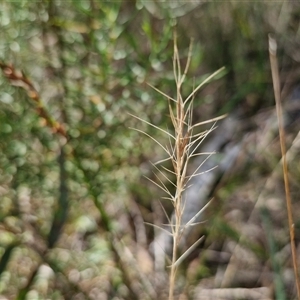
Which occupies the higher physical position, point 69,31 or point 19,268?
point 69,31

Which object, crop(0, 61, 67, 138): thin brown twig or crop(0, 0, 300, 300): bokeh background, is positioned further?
crop(0, 0, 300, 300): bokeh background

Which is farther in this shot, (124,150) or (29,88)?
(124,150)

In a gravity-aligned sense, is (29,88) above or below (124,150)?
above

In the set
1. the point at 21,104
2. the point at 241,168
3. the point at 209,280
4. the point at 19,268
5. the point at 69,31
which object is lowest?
the point at 209,280

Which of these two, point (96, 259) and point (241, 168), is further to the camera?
point (241, 168)

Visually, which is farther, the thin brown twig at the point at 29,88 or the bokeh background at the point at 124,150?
the bokeh background at the point at 124,150

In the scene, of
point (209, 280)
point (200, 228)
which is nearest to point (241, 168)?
point (200, 228)

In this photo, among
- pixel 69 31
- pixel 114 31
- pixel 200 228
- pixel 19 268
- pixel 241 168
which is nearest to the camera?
pixel 114 31

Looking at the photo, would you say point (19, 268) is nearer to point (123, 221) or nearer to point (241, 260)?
point (123, 221)
